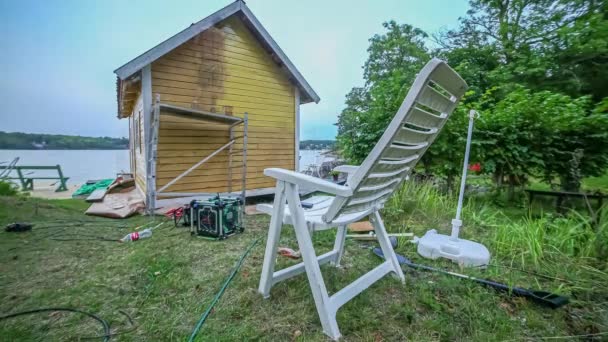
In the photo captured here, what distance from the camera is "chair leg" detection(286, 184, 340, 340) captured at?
128 centimetres

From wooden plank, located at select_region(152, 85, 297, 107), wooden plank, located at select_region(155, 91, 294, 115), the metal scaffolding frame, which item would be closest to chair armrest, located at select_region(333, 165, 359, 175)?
the metal scaffolding frame

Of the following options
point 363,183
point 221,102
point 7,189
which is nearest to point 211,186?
point 221,102

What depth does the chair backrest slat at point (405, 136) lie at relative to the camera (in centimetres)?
102

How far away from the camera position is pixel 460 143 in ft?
13.0

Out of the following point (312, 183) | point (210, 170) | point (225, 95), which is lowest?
point (210, 170)

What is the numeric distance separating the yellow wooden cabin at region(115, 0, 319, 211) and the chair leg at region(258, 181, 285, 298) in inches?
126

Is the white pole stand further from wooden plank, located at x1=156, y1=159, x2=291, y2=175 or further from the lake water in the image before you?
the lake water

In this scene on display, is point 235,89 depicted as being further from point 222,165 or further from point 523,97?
point 523,97

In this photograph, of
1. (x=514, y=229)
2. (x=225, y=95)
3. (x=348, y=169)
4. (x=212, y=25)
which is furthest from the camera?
(x=225, y=95)

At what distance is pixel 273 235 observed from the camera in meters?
1.49

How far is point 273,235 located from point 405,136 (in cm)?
91

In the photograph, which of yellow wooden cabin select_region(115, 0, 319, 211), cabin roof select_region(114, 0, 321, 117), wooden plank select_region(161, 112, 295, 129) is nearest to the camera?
cabin roof select_region(114, 0, 321, 117)

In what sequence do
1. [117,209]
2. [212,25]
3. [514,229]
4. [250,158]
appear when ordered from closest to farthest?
[514,229]
[117,209]
[212,25]
[250,158]

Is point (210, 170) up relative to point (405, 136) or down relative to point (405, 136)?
down
